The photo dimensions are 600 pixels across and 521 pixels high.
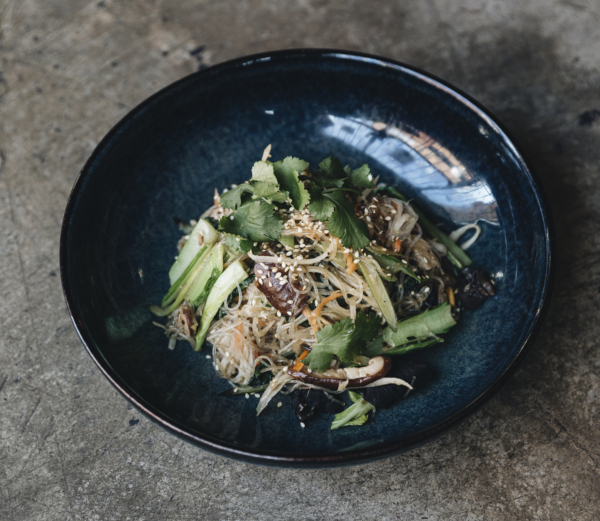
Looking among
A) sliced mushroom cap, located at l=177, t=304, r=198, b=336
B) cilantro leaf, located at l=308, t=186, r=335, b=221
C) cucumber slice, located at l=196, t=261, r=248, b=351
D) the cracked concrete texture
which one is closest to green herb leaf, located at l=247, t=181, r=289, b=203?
cilantro leaf, located at l=308, t=186, r=335, b=221

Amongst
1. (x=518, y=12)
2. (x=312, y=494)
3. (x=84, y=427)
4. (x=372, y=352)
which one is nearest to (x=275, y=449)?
(x=312, y=494)

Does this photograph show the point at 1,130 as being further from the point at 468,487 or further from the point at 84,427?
the point at 468,487

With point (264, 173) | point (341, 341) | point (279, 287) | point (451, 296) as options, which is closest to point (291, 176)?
point (264, 173)

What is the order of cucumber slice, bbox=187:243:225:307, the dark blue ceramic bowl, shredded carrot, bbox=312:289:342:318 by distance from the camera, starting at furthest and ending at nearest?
1. cucumber slice, bbox=187:243:225:307
2. shredded carrot, bbox=312:289:342:318
3. the dark blue ceramic bowl

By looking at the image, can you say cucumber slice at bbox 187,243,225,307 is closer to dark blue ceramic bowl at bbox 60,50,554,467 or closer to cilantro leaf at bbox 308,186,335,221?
dark blue ceramic bowl at bbox 60,50,554,467

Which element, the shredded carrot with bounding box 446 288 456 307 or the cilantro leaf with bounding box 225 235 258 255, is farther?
the shredded carrot with bounding box 446 288 456 307

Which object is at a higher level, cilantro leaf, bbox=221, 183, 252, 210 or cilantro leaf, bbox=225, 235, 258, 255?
cilantro leaf, bbox=221, 183, 252, 210

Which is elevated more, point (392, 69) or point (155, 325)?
point (392, 69)

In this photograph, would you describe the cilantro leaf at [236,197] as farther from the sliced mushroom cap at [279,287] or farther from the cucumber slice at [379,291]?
the cucumber slice at [379,291]
